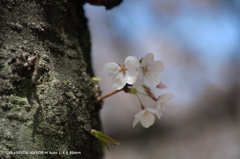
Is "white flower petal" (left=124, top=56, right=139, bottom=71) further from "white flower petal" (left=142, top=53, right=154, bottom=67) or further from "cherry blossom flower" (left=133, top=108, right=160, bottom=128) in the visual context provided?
"cherry blossom flower" (left=133, top=108, right=160, bottom=128)

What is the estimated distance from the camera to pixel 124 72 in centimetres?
64

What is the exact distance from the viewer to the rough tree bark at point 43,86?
19.4 inches

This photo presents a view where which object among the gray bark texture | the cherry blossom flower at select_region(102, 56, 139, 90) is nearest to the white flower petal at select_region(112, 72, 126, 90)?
the cherry blossom flower at select_region(102, 56, 139, 90)

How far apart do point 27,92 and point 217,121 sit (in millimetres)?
3084

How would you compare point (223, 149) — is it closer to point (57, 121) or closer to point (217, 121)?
point (217, 121)

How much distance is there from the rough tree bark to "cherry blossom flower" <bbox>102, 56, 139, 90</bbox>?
0.38 ft

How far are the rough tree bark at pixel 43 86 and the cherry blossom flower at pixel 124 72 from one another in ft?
0.38

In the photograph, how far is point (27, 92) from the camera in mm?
523

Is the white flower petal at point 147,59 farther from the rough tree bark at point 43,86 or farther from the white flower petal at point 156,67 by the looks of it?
the rough tree bark at point 43,86

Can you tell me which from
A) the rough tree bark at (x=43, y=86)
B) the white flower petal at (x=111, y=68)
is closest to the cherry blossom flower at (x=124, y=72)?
the white flower petal at (x=111, y=68)

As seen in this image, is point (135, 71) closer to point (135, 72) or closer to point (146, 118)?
point (135, 72)

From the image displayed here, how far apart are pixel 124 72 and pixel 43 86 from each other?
0.23 meters

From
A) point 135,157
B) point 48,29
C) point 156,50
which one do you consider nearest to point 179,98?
point 156,50

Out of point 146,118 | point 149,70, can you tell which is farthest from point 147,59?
point 146,118
